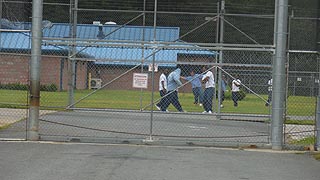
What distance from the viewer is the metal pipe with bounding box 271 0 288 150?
1192cm

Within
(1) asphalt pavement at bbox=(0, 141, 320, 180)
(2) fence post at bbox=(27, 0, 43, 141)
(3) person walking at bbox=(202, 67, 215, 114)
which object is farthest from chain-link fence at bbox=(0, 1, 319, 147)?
(1) asphalt pavement at bbox=(0, 141, 320, 180)

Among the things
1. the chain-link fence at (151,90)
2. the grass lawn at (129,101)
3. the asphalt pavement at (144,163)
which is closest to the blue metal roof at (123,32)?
the chain-link fence at (151,90)

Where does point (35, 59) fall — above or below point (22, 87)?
above

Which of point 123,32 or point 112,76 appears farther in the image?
point 123,32

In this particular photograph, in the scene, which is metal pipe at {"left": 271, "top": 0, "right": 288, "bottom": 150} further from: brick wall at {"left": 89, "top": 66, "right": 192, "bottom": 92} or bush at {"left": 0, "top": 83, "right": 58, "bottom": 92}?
bush at {"left": 0, "top": 83, "right": 58, "bottom": 92}

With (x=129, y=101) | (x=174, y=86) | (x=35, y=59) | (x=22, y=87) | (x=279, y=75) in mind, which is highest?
(x=35, y=59)

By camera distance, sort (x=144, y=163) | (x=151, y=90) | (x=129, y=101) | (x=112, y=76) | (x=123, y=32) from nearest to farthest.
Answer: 1. (x=144, y=163)
2. (x=151, y=90)
3. (x=112, y=76)
4. (x=129, y=101)
5. (x=123, y=32)

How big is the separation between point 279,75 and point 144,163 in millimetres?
3732

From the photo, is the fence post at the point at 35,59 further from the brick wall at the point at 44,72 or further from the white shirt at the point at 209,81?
the white shirt at the point at 209,81

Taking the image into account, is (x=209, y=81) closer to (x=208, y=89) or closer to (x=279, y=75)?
(x=208, y=89)

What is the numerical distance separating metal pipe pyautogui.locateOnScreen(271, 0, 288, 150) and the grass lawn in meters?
7.46

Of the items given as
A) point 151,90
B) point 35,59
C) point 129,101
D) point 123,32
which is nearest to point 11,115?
point 151,90

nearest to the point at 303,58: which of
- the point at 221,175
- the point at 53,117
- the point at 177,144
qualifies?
the point at 53,117

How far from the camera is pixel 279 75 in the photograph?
472 inches
